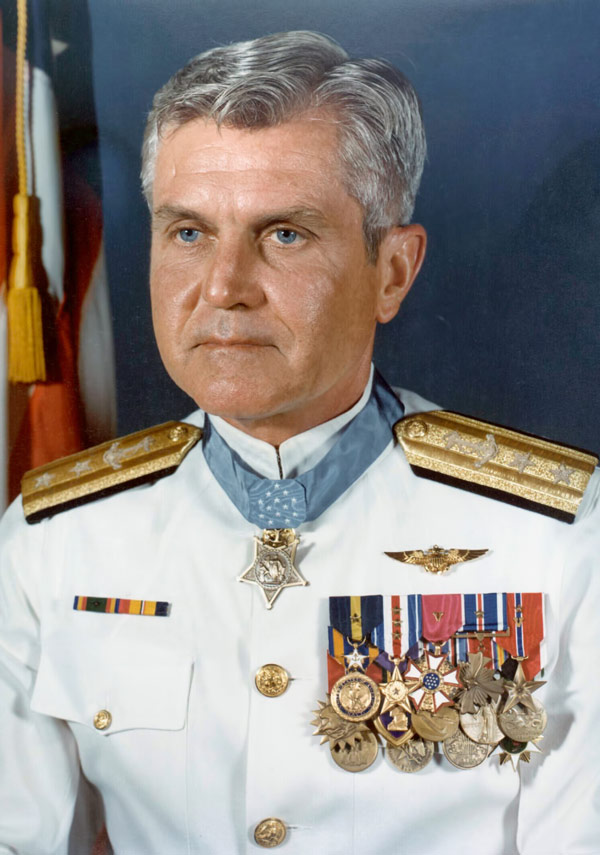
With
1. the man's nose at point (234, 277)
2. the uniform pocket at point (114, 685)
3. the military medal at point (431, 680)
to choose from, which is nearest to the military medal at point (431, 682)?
the military medal at point (431, 680)

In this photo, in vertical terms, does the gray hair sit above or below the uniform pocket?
above

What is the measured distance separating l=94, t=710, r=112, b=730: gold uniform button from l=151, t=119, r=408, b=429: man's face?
0.52 m

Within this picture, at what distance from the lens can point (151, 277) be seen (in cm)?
143

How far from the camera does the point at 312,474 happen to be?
1.43 meters

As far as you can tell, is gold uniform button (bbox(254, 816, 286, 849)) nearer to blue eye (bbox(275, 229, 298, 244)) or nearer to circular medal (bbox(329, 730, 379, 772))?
circular medal (bbox(329, 730, 379, 772))

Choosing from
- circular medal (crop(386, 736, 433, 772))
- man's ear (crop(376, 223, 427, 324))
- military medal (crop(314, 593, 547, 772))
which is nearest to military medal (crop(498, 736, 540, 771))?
military medal (crop(314, 593, 547, 772))

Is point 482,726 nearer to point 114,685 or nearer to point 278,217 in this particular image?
point 114,685

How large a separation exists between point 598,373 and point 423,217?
39 cm

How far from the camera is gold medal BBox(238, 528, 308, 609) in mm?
1394

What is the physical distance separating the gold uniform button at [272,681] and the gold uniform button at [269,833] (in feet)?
0.62

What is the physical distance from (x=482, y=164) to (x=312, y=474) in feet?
1.92

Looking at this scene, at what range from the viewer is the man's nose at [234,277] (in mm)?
1273

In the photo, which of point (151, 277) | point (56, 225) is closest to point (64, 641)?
point (151, 277)

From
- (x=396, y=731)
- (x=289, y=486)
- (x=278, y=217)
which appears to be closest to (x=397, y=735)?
(x=396, y=731)
